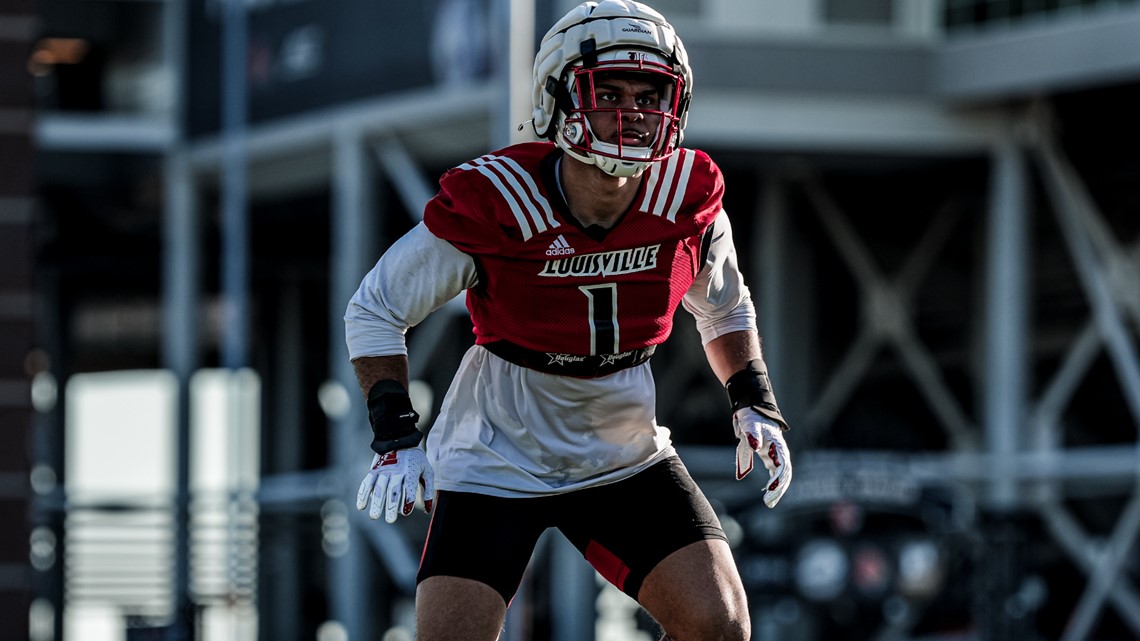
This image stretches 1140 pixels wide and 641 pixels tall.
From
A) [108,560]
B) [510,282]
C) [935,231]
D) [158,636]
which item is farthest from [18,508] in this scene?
[935,231]

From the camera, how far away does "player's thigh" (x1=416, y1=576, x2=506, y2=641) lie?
6102 millimetres

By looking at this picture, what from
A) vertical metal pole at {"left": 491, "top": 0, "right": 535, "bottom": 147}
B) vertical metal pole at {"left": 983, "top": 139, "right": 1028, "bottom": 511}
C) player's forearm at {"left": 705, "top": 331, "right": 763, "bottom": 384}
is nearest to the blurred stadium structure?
vertical metal pole at {"left": 983, "top": 139, "right": 1028, "bottom": 511}

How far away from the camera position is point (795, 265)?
25.2 metres

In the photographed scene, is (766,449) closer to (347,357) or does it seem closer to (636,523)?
(636,523)

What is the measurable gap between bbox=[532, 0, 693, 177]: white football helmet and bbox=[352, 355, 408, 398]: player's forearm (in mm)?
768

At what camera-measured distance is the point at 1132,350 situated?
75.1 ft

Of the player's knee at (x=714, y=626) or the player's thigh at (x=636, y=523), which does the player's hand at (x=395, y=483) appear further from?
the player's knee at (x=714, y=626)

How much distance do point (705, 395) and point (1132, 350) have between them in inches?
227

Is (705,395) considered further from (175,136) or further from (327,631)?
(175,136)

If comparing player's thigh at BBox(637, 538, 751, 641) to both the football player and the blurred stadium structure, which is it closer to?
the football player

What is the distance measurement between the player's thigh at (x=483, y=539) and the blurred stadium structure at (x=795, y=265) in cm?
1024

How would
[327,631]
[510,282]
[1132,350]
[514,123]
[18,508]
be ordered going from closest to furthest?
1. [510,282]
2. [18,508]
3. [514,123]
4. [1132,350]
5. [327,631]

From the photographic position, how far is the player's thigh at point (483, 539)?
6.26 metres

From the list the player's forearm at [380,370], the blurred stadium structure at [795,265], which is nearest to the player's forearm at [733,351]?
the player's forearm at [380,370]
